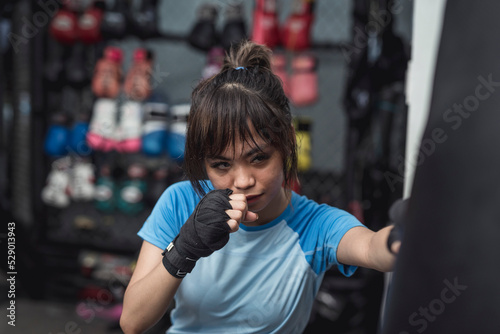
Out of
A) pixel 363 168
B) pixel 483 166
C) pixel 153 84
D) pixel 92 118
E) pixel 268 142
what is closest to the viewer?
pixel 483 166

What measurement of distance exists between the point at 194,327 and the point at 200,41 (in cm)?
216

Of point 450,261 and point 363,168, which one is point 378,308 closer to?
point 363,168

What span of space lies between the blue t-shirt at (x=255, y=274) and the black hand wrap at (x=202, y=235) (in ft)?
0.67

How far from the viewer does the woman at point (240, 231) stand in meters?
0.84


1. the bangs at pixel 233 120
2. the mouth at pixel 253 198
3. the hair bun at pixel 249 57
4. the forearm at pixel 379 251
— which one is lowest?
the forearm at pixel 379 251

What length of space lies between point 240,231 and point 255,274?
0.38 feet

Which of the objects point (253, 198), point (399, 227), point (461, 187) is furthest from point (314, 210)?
point (461, 187)

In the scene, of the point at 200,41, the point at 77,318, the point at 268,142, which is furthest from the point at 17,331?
the point at 268,142

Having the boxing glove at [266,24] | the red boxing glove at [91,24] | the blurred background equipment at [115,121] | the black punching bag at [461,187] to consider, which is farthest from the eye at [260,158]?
the red boxing glove at [91,24]

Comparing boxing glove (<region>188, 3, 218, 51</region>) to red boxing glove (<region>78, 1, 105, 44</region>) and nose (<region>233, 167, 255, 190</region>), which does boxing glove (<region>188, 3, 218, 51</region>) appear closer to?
red boxing glove (<region>78, 1, 105, 44</region>)

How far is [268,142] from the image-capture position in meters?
0.92

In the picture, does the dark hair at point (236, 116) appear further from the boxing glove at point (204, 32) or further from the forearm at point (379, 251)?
the boxing glove at point (204, 32)

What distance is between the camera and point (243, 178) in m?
0.91

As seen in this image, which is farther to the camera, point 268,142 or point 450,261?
point 268,142
